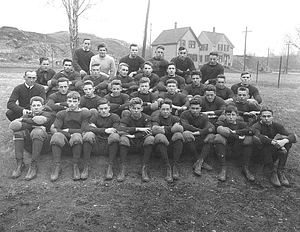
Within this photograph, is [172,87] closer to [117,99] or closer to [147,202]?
[117,99]

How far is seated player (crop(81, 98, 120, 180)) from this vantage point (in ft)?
16.4

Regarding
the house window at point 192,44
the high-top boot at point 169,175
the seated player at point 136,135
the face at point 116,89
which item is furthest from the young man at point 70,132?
the house window at point 192,44

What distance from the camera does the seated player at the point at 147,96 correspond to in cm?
609

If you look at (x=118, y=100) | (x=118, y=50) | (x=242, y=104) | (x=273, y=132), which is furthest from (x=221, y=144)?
(x=118, y=50)

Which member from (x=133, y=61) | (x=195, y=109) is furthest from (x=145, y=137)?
(x=133, y=61)

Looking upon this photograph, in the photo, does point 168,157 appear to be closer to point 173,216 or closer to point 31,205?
point 173,216

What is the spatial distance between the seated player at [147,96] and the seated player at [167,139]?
0.73 metres

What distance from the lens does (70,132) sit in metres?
5.10

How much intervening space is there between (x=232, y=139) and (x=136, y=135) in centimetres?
169

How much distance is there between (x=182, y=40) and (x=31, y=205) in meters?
42.5

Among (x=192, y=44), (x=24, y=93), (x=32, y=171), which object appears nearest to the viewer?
(x=32, y=171)

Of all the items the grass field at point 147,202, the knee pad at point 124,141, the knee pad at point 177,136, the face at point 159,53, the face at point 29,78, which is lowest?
the grass field at point 147,202

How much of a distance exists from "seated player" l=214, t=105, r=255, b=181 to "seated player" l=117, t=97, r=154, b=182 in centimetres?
117

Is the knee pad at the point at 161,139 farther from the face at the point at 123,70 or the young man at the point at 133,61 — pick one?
the young man at the point at 133,61
